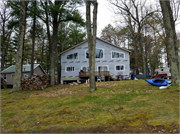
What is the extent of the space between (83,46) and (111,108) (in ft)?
62.8

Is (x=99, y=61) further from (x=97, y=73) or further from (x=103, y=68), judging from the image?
(x=97, y=73)

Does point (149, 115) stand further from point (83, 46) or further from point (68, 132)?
point (83, 46)

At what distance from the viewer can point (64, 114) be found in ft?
16.6

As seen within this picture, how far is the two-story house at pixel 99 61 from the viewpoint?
22688 millimetres

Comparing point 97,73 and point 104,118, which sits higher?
point 97,73

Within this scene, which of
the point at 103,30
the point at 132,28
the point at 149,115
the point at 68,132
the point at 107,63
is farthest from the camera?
the point at 103,30

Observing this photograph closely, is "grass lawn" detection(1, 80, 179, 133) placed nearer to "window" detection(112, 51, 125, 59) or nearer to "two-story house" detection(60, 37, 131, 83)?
"two-story house" detection(60, 37, 131, 83)

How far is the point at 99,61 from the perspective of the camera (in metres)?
23.0

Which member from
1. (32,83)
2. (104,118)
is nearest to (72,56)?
(32,83)

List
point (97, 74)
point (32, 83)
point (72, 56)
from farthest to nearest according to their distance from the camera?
1. point (72, 56)
2. point (97, 74)
3. point (32, 83)

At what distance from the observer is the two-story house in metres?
22.7

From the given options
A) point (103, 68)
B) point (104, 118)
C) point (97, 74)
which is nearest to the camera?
point (104, 118)

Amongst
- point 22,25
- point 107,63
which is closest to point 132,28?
point 107,63

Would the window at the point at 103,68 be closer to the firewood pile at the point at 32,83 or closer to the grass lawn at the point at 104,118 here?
the firewood pile at the point at 32,83
